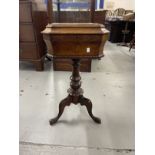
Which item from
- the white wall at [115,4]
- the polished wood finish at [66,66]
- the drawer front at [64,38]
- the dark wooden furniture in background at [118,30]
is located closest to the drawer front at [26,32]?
the polished wood finish at [66,66]

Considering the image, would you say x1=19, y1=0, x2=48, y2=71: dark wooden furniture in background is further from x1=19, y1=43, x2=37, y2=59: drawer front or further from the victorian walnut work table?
the victorian walnut work table

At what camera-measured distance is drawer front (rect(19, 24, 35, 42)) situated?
2.76 m

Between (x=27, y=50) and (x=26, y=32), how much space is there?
0.27 m

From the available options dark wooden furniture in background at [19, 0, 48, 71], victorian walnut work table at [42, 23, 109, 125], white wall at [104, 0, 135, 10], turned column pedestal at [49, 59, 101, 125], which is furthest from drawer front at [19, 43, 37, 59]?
white wall at [104, 0, 135, 10]

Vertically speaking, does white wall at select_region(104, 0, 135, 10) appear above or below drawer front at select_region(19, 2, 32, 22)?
above

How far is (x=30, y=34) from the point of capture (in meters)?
2.81

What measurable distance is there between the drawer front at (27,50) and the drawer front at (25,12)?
0.36 m

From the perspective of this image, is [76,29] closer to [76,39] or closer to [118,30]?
[76,39]

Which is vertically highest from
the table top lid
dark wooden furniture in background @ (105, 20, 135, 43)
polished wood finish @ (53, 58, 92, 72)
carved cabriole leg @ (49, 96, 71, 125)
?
dark wooden furniture in background @ (105, 20, 135, 43)

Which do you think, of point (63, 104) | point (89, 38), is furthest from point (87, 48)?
point (63, 104)

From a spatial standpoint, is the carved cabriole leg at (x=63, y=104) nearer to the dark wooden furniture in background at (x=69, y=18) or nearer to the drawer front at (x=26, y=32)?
the dark wooden furniture in background at (x=69, y=18)

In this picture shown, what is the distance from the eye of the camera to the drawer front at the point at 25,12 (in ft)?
8.57
